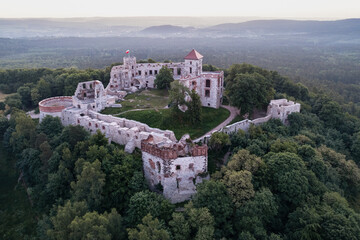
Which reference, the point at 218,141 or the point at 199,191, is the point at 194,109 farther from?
the point at 199,191

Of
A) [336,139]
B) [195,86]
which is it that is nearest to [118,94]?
[195,86]

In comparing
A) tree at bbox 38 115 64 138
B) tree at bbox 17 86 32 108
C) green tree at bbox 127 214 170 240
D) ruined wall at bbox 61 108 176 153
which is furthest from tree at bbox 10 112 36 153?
green tree at bbox 127 214 170 240

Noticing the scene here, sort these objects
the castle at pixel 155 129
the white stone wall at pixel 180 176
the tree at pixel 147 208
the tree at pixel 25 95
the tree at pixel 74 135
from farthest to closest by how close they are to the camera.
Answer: the tree at pixel 25 95
the tree at pixel 74 135
the castle at pixel 155 129
the white stone wall at pixel 180 176
the tree at pixel 147 208

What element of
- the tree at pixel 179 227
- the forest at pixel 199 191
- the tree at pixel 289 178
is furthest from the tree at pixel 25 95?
the tree at pixel 289 178

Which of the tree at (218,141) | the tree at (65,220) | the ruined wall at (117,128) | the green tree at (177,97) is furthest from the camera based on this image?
the green tree at (177,97)

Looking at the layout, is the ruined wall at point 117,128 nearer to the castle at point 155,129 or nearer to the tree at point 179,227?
the castle at point 155,129


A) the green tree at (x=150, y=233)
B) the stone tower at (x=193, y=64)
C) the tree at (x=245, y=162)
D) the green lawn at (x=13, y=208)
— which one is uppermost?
the stone tower at (x=193, y=64)
